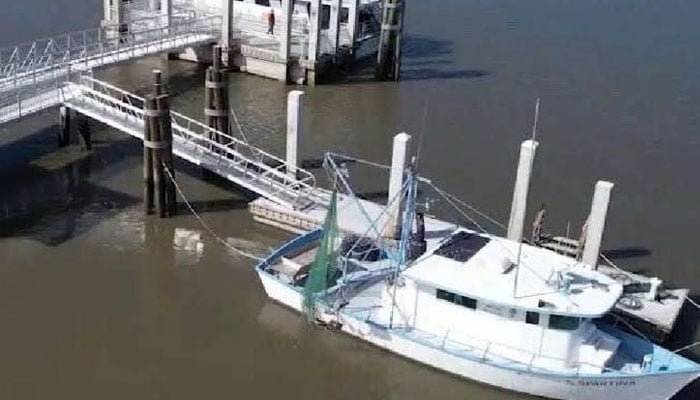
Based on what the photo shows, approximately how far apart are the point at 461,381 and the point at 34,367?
33.9 ft

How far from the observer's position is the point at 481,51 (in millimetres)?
49906

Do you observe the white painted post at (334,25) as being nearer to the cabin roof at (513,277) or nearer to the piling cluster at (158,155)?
the piling cluster at (158,155)

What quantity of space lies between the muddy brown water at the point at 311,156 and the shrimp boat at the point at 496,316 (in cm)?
86

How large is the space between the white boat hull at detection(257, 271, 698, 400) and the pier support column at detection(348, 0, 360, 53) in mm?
23643

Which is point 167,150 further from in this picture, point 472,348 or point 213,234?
point 472,348

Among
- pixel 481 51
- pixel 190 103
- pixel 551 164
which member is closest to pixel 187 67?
pixel 190 103

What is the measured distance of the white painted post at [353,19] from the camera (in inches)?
1789

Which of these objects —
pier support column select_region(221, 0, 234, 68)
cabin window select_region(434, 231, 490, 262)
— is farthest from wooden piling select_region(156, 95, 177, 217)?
pier support column select_region(221, 0, 234, 68)

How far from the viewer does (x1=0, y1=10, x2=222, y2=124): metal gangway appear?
3281cm

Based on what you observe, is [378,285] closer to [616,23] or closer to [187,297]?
[187,297]

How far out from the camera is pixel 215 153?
105 ft

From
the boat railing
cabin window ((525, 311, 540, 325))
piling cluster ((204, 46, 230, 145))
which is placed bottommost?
the boat railing

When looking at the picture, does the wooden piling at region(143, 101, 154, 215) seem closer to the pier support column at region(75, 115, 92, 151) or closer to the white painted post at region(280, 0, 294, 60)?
the pier support column at region(75, 115, 92, 151)

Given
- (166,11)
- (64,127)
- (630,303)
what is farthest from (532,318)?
(166,11)
